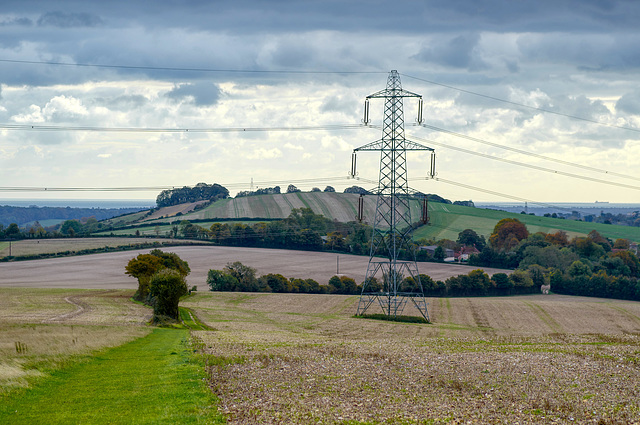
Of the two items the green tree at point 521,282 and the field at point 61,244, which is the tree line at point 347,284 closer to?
the green tree at point 521,282

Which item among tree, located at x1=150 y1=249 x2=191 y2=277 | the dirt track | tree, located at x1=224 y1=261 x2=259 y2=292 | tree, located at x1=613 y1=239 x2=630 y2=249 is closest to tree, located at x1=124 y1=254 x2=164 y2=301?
tree, located at x1=150 y1=249 x2=191 y2=277

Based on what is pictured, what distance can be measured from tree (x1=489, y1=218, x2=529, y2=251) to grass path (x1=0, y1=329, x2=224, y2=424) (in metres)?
164

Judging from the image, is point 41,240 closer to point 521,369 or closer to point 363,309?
point 363,309

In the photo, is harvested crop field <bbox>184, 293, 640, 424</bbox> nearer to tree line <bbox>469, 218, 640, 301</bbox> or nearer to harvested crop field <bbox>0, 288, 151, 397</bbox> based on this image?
harvested crop field <bbox>0, 288, 151, 397</bbox>

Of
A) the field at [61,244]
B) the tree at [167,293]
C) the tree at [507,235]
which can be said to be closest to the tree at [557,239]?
the tree at [507,235]

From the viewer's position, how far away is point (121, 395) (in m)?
24.3

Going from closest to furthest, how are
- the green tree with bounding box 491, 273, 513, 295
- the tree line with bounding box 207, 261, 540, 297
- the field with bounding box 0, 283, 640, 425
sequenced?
the field with bounding box 0, 283, 640, 425 → the tree line with bounding box 207, 261, 540, 297 → the green tree with bounding box 491, 273, 513, 295

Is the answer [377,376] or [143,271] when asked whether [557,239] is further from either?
[377,376]

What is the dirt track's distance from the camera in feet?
365

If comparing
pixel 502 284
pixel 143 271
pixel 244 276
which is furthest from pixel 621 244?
pixel 143 271

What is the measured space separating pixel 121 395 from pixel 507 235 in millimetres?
179101

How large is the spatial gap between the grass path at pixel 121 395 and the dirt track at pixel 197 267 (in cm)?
7843

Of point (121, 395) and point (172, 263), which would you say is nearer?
point (121, 395)

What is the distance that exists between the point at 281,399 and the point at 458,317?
196ft
